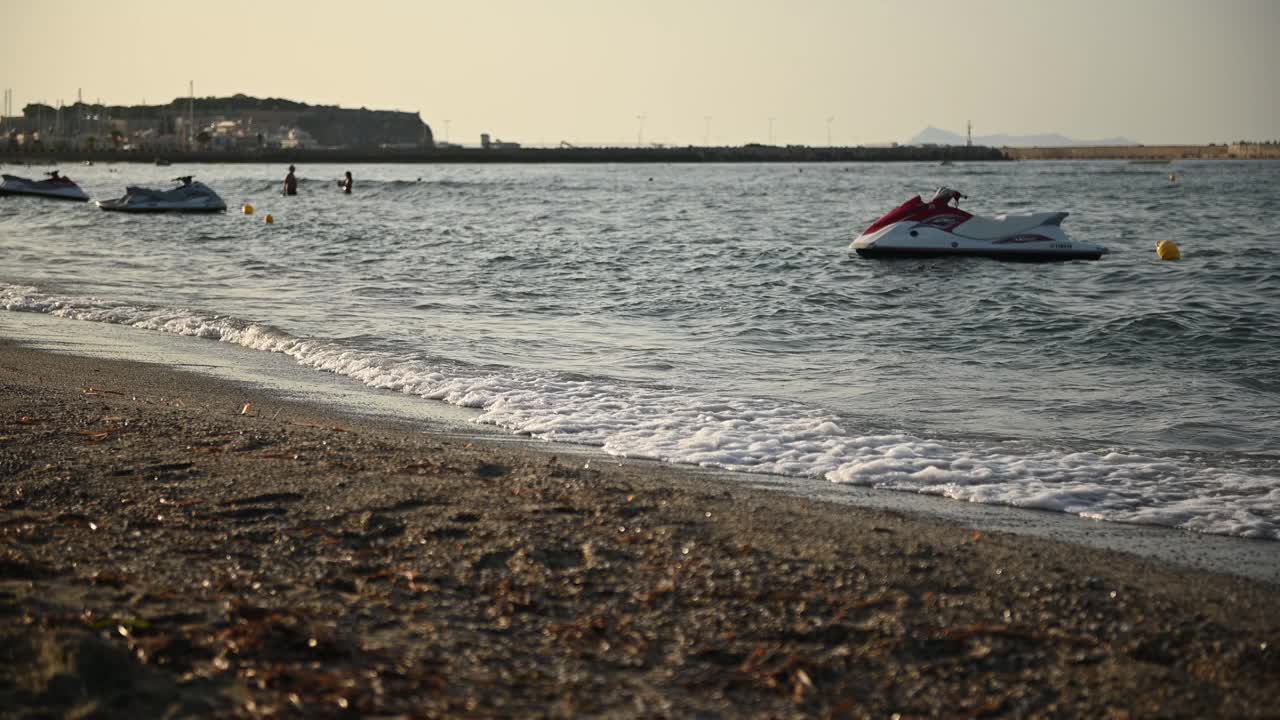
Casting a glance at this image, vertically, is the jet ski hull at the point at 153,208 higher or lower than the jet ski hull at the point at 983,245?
higher

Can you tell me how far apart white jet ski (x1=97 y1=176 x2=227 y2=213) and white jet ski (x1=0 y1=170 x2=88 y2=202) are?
1006 cm

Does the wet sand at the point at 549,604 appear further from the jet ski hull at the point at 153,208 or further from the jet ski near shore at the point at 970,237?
the jet ski hull at the point at 153,208

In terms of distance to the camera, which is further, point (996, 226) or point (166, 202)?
point (166, 202)

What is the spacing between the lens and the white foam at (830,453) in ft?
24.6

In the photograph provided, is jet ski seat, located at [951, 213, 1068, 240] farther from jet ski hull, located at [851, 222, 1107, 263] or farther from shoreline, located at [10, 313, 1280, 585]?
shoreline, located at [10, 313, 1280, 585]

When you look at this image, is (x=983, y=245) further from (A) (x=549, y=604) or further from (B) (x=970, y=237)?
(A) (x=549, y=604)

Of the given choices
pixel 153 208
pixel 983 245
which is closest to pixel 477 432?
pixel 983 245

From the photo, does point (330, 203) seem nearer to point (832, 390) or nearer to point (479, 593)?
point (832, 390)

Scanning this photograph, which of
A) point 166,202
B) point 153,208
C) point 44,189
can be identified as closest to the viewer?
point 153,208

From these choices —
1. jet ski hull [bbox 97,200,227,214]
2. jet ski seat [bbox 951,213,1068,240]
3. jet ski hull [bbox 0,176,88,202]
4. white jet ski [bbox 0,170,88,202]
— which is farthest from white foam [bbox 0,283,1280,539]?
white jet ski [bbox 0,170,88,202]

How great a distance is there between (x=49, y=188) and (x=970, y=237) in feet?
163

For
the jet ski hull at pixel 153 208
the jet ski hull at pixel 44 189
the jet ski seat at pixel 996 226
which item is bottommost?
the jet ski seat at pixel 996 226

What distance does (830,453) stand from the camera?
872 centimetres

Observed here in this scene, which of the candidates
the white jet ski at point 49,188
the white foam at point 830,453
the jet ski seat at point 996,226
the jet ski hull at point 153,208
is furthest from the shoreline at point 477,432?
the white jet ski at point 49,188
